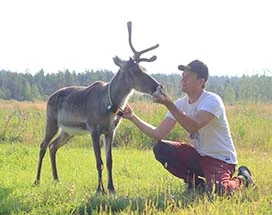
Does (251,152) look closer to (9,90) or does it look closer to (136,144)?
(136,144)

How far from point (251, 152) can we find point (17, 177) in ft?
18.9

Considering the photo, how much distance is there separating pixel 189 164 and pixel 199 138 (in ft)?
1.23

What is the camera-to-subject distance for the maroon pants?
7535mm

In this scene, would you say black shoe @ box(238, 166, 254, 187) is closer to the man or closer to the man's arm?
→ the man

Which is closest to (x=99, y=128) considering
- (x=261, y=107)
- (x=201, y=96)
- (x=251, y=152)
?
(x=201, y=96)

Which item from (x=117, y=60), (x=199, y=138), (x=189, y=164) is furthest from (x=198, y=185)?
(x=117, y=60)

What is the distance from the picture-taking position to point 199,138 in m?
7.74

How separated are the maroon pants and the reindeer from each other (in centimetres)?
78

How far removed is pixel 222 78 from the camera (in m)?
70.2

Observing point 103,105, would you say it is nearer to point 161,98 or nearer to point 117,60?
point 117,60

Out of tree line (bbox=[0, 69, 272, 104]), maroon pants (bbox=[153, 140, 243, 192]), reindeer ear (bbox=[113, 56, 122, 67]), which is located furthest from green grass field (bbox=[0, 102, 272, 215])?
tree line (bbox=[0, 69, 272, 104])

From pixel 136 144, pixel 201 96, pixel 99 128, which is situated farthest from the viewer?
pixel 136 144

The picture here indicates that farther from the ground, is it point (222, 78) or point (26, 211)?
point (222, 78)

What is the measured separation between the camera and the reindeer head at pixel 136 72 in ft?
26.5
